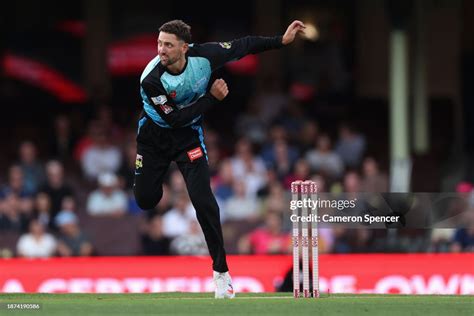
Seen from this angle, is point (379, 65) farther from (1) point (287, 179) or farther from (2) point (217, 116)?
(1) point (287, 179)

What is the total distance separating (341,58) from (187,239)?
674cm

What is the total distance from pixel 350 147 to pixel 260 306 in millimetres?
10638

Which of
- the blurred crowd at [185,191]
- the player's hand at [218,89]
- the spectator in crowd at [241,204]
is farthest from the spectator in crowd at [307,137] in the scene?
the player's hand at [218,89]

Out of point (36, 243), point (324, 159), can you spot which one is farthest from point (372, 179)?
point (36, 243)

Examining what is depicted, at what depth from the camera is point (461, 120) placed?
23047 millimetres

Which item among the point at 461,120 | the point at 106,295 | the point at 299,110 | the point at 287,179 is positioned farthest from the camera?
the point at 461,120

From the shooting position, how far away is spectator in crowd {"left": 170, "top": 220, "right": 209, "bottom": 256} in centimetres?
1777

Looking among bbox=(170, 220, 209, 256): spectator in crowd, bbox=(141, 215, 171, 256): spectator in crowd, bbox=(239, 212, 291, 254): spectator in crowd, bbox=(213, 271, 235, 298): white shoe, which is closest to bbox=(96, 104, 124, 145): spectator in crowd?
bbox=(141, 215, 171, 256): spectator in crowd

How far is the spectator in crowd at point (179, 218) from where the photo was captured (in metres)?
18.1

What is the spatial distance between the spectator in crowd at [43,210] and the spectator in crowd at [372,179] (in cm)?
408

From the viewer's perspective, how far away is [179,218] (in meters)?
18.3

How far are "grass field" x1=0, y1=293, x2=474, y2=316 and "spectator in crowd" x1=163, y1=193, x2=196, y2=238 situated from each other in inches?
274

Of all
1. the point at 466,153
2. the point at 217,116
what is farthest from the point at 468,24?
the point at 217,116

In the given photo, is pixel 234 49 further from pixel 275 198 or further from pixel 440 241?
pixel 275 198
